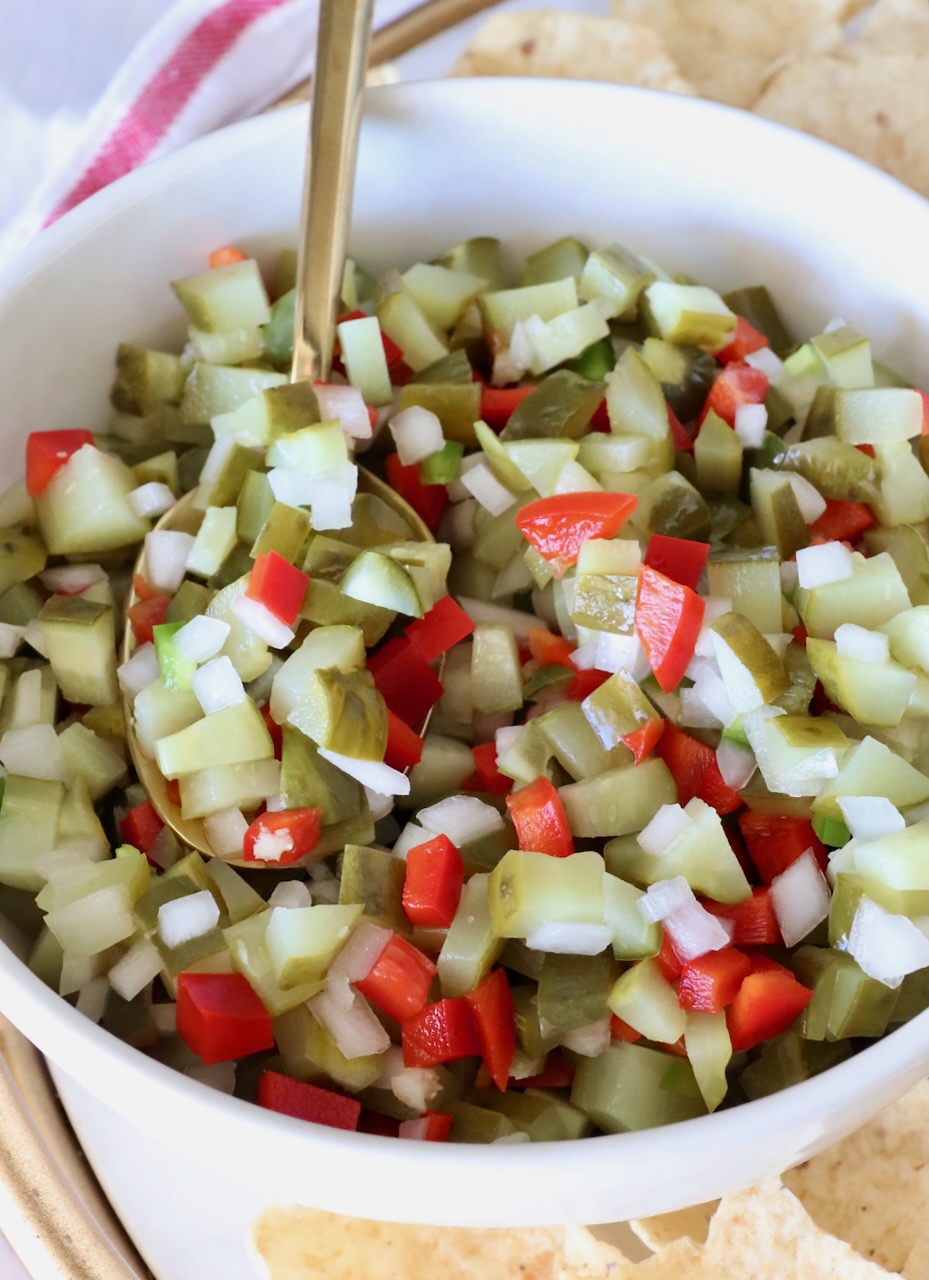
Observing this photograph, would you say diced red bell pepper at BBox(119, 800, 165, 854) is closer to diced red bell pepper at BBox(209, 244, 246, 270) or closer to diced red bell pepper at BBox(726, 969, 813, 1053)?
diced red bell pepper at BBox(726, 969, 813, 1053)

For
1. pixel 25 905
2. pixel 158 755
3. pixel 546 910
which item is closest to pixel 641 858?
Answer: pixel 546 910

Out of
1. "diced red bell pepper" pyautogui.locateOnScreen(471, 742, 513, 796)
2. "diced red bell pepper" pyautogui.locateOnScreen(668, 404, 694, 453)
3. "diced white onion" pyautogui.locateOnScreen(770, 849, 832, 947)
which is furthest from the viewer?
"diced red bell pepper" pyautogui.locateOnScreen(668, 404, 694, 453)

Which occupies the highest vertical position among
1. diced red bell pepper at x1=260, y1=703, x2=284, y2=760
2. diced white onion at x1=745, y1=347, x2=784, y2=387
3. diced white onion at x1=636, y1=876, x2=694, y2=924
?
diced white onion at x1=745, y1=347, x2=784, y2=387

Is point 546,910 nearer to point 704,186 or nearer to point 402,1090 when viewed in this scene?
point 402,1090

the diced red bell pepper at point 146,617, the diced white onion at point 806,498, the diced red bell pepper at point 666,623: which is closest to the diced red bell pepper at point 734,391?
the diced white onion at point 806,498

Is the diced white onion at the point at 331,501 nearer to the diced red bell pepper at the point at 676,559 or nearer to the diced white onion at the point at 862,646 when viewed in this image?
the diced red bell pepper at the point at 676,559

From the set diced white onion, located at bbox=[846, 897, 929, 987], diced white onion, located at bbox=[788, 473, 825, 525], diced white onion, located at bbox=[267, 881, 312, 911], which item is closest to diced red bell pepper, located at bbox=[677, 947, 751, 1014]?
diced white onion, located at bbox=[846, 897, 929, 987]

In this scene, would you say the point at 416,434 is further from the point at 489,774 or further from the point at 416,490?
the point at 489,774
